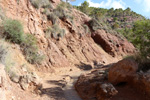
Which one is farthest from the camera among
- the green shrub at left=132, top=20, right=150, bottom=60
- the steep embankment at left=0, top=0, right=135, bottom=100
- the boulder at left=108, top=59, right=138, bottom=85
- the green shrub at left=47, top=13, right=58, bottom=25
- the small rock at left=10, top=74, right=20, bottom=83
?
the green shrub at left=47, top=13, right=58, bottom=25

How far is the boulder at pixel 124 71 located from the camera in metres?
7.15

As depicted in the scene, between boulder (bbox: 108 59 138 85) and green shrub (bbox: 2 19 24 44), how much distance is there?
22.9 feet

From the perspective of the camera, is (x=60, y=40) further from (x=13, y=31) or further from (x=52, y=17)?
(x=13, y=31)

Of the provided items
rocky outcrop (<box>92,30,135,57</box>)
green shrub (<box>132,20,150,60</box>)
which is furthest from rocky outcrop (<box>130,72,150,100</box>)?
rocky outcrop (<box>92,30,135,57</box>)

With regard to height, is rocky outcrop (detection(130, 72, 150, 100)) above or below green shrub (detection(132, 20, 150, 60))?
below

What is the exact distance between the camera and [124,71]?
24.0ft

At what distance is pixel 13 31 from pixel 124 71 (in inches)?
305

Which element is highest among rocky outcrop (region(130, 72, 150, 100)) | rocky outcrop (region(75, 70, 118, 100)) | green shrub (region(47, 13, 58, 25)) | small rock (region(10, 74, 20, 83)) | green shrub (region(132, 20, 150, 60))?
green shrub (region(47, 13, 58, 25))

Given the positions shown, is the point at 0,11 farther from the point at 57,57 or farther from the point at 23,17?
the point at 57,57

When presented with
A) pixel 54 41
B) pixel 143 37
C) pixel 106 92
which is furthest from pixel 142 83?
pixel 54 41

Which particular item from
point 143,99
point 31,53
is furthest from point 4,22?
point 143,99

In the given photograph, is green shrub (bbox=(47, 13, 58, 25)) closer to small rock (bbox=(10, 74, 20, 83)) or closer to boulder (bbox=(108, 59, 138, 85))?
boulder (bbox=(108, 59, 138, 85))

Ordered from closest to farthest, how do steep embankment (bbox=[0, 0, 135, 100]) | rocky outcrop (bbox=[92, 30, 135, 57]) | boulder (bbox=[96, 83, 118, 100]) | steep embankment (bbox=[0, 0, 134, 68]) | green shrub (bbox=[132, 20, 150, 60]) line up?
boulder (bbox=[96, 83, 118, 100]) → steep embankment (bbox=[0, 0, 135, 100]) → green shrub (bbox=[132, 20, 150, 60]) → steep embankment (bbox=[0, 0, 134, 68]) → rocky outcrop (bbox=[92, 30, 135, 57])

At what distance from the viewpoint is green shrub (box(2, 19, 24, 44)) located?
957 cm
